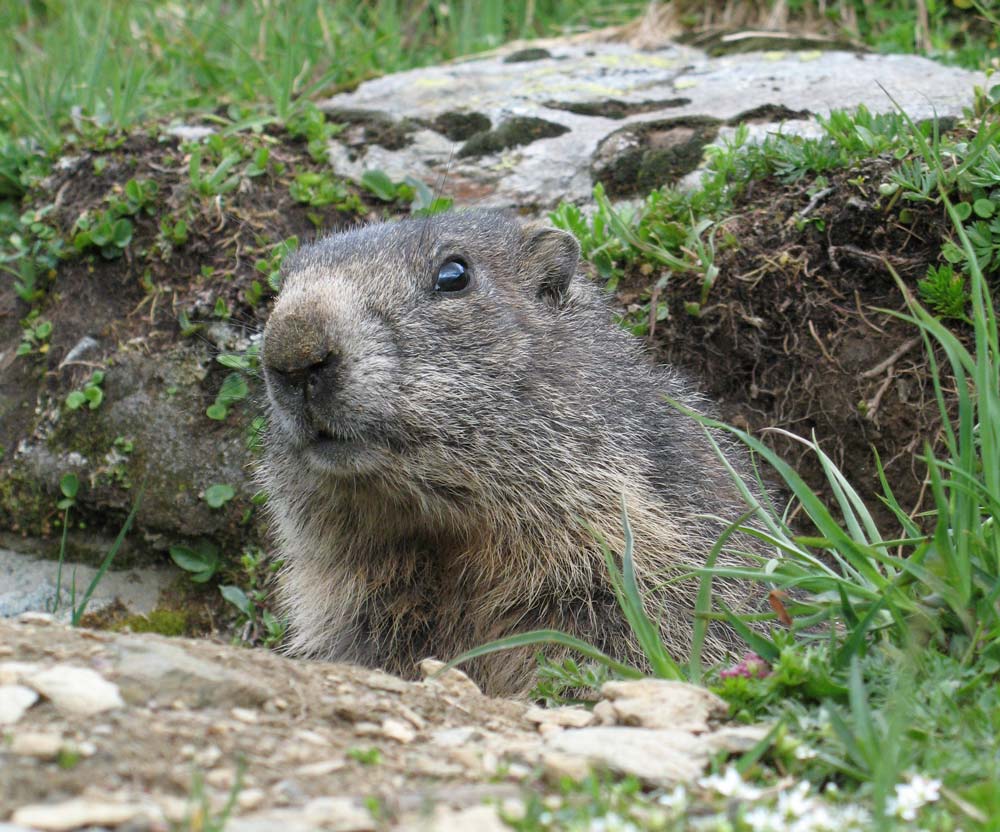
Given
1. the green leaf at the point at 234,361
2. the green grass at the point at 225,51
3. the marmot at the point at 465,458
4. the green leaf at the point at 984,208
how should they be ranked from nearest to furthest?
the marmot at the point at 465,458, the green leaf at the point at 984,208, the green leaf at the point at 234,361, the green grass at the point at 225,51

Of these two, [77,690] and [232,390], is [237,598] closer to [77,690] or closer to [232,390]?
[232,390]

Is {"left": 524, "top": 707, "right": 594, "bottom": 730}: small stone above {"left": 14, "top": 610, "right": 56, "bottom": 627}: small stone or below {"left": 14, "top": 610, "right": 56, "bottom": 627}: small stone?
below

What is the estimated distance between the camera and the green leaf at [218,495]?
5691 mm

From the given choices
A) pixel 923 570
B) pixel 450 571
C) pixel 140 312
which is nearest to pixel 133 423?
pixel 140 312

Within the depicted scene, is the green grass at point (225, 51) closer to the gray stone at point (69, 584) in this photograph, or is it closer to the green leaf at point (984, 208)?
the gray stone at point (69, 584)

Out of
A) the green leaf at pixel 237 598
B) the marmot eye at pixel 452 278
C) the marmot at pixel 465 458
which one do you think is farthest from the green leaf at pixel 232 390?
the marmot eye at pixel 452 278

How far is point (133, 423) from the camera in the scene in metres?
5.84

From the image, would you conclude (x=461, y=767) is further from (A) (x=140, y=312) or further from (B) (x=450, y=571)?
(A) (x=140, y=312)

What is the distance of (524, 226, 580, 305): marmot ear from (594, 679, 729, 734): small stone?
7.11 feet

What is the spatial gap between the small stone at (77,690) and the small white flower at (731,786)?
1242mm

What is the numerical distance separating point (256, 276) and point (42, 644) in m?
3.54

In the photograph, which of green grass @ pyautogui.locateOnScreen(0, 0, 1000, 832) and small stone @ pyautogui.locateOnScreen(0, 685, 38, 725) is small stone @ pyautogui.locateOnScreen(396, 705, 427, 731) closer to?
green grass @ pyautogui.locateOnScreen(0, 0, 1000, 832)

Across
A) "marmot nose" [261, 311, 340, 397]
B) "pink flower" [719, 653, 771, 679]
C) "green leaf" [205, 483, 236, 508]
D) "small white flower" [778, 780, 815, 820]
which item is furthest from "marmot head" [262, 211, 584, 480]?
"small white flower" [778, 780, 815, 820]

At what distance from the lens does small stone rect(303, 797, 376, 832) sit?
1.91m
